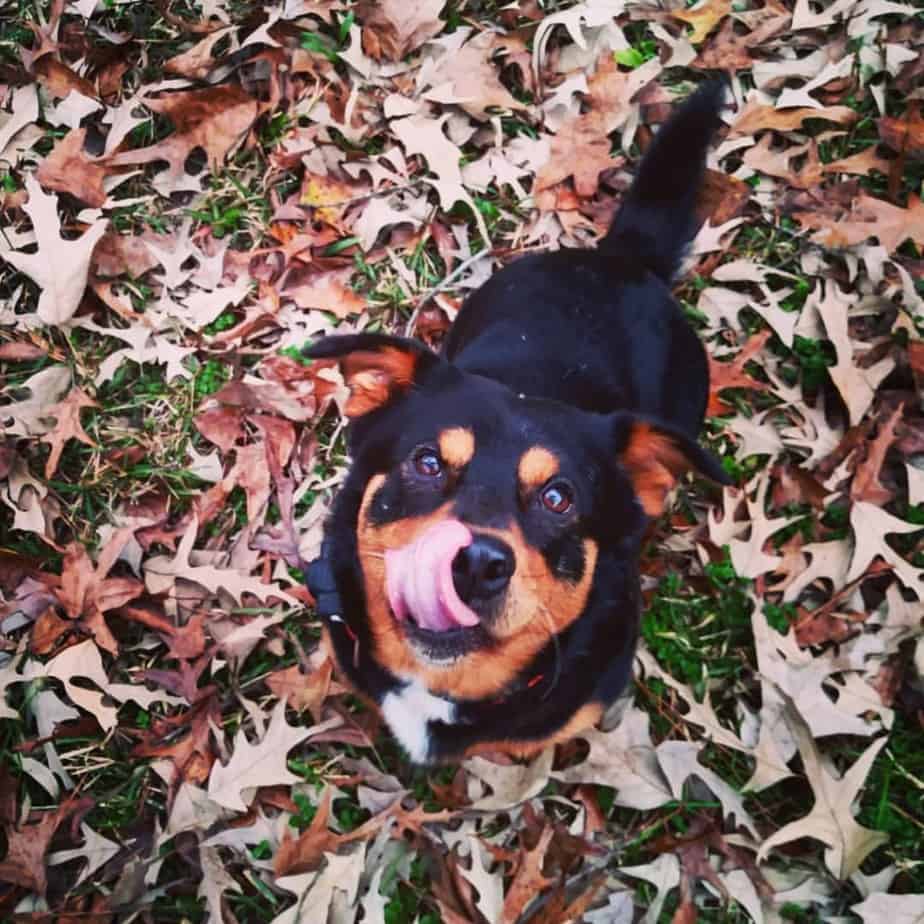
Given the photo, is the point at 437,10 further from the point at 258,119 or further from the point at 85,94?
the point at 85,94

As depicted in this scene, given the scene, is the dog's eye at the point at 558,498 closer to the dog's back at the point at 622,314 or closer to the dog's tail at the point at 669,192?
the dog's back at the point at 622,314

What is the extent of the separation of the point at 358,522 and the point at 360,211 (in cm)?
165

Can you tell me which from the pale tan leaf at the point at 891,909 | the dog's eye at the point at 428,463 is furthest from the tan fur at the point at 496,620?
the pale tan leaf at the point at 891,909

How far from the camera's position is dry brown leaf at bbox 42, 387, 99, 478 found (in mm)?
3189

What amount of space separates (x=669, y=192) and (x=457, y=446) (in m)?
1.34

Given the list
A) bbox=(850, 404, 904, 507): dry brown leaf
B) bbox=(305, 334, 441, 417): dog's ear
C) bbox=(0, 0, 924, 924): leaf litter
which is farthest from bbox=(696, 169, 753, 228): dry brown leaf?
bbox=(305, 334, 441, 417): dog's ear

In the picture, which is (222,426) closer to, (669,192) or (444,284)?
(444,284)

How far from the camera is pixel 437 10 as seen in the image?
381cm

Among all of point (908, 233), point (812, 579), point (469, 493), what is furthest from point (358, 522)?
point (908, 233)

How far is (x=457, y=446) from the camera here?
7.38 feet

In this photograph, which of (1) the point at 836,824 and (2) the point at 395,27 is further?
(2) the point at 395,27

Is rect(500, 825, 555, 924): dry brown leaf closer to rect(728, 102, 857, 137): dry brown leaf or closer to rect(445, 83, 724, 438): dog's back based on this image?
rect(445, 83, 724, 438): dog's back

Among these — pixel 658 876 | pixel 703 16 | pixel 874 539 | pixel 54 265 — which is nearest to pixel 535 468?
pixel 658 876

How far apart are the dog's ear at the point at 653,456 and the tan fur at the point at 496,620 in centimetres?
24
